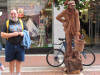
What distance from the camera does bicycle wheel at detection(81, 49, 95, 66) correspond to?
759cm

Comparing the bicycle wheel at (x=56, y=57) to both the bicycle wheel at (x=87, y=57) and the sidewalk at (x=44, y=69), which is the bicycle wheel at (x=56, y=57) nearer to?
the sidewalk at (x=44, y=69)

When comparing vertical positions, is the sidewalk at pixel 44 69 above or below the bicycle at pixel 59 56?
below

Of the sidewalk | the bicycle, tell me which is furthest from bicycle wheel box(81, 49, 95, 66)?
the sidewalk

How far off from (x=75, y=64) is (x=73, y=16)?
1360 mm

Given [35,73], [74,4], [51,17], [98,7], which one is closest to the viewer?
[74,4]

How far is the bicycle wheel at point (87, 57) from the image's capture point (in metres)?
7.59

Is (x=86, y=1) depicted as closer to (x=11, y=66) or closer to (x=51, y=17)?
(x=11, y=66)

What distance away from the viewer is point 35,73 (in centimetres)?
684

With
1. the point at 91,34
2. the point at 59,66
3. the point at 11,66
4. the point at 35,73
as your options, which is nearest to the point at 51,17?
the point at 91,34

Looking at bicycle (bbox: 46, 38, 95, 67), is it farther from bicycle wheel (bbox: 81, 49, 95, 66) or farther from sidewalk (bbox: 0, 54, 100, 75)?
sidewalk (bbox: 0, 54, 100, 75)

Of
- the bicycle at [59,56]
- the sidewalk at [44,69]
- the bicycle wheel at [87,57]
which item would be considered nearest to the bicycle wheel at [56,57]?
the bicycle at [59,56]

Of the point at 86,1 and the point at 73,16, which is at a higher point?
the point at 86,1

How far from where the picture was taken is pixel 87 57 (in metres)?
7.64

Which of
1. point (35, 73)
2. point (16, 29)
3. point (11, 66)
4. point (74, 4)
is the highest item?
point (74, 4)
